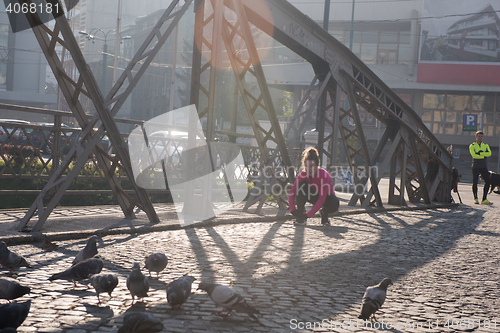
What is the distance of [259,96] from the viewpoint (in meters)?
10.3

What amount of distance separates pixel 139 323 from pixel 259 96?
7.62 m

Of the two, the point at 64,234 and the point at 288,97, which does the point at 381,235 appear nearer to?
the point at 64,234

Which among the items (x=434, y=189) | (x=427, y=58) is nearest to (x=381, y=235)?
(x=434, y=189)

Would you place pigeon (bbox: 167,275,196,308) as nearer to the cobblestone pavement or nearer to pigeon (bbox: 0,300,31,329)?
the cobblestone pavement

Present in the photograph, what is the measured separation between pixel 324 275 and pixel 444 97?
49.2m

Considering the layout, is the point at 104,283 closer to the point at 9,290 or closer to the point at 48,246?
the point at 9,290

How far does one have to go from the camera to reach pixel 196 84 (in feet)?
30.1

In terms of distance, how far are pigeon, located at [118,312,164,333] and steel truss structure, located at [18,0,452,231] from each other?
4.02m

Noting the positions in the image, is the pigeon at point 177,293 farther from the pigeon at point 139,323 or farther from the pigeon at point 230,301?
the pigeon at point 139,323

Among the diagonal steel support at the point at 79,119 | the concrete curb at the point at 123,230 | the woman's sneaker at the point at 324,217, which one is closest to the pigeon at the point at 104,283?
the concrete curb at the point at 123,230

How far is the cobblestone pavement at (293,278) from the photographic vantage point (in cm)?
368

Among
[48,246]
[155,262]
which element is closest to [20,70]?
[48,246]

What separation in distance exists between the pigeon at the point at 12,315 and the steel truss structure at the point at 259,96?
3.77m

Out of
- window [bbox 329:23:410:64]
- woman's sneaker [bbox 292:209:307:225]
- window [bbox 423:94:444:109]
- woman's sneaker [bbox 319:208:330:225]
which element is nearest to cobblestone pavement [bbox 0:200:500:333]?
woman's sneaker [bbox 292:209:307:225]
